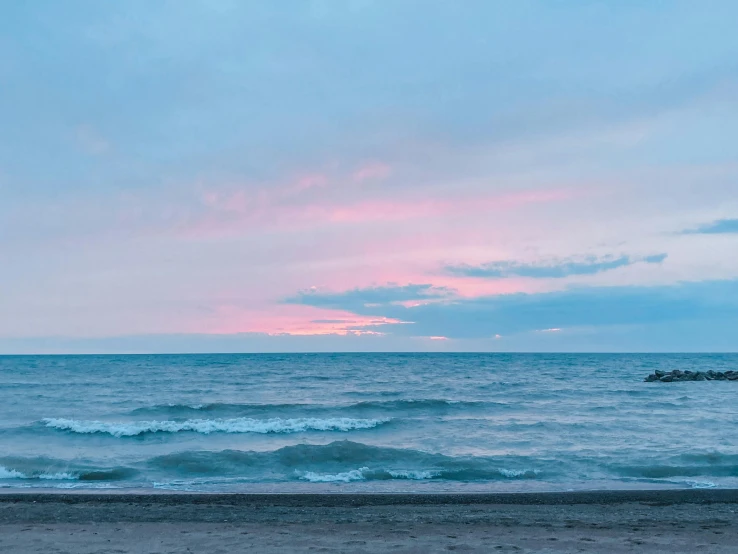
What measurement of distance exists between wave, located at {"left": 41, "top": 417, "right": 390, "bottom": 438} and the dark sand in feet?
35.1

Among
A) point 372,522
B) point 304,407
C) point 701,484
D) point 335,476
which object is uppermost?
point 372,522

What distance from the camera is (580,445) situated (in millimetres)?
20109

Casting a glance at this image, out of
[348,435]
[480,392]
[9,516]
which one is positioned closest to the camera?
[9,516]

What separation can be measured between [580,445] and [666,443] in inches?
116

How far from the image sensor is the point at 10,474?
15984 millimetres

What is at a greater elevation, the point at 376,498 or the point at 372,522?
the point at 372,522

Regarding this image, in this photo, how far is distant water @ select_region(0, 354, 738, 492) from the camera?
15828 millimetres

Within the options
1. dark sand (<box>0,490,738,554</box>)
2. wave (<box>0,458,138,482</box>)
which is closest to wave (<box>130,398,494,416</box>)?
wave (<box>0,458,138,482</box>)

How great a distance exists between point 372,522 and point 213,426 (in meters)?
15.3

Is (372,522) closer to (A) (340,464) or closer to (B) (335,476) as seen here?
(B) (335,476)

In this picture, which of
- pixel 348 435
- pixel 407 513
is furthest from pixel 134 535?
pixel 348 435

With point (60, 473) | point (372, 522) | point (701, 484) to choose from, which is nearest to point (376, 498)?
point (372, 522)

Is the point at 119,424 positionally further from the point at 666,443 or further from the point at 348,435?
the point at 666,443

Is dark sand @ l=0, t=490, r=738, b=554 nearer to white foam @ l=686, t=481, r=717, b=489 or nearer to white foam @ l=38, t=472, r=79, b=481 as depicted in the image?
white foam @ l=686, t=481, r=717, b=489
